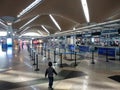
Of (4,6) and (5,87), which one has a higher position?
(4,6)

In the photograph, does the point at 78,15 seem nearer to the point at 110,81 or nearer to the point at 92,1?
the point at 92,1

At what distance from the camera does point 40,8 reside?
77.7ft

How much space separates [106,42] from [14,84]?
1952 cm

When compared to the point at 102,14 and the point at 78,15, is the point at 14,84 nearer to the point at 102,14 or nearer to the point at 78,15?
the point at 102,14

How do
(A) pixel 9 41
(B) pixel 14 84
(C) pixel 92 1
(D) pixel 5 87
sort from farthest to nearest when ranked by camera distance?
(A) pixel 9 41 < (C) pixel 92 1 < (B) pixel 14 84 < (D) pixel 5 87

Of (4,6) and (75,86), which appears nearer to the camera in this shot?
(75,86)

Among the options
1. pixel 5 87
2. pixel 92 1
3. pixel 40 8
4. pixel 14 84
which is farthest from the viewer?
pixel 40 8

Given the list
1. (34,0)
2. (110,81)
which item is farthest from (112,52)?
(110,81)

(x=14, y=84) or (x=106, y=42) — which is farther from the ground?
(x=106, y=42)

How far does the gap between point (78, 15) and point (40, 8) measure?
25.8 ft

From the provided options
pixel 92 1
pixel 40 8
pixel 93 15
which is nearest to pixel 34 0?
pixel 40 8

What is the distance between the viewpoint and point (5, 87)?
23.2ft

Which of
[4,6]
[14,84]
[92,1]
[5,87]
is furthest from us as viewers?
[4,6]

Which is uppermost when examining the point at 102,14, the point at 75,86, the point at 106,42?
the point at 102,14
